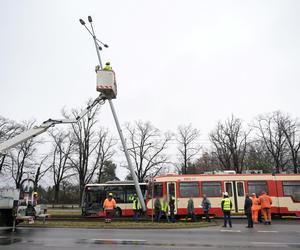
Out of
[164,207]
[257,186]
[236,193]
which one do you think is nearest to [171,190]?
[164,207]

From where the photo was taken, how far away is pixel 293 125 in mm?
45156

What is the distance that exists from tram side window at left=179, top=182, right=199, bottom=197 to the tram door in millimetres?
2065

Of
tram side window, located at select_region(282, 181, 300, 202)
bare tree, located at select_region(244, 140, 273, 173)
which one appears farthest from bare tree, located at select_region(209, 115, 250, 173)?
tram side window, located at select_region(282, 181, 300, 202)

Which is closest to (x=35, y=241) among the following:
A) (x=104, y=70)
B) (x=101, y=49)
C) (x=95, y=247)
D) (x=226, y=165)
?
(x=95, y=247)

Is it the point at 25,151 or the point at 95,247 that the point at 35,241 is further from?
the point at 25,151

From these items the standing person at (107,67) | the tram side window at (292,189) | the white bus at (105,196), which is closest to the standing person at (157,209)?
the white bus at (105,196)

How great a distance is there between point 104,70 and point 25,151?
35980 mm

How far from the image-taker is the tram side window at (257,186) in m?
21.7

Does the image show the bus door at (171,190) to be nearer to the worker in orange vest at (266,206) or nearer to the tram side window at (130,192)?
the tram side window at (130,192)

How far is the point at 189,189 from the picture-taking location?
21969 millimetres

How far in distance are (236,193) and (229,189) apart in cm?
54

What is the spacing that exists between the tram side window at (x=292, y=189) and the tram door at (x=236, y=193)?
2.91 meters

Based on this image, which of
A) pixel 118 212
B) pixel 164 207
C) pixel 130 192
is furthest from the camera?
pixel 130 192

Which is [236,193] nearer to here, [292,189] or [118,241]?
[292,189]
